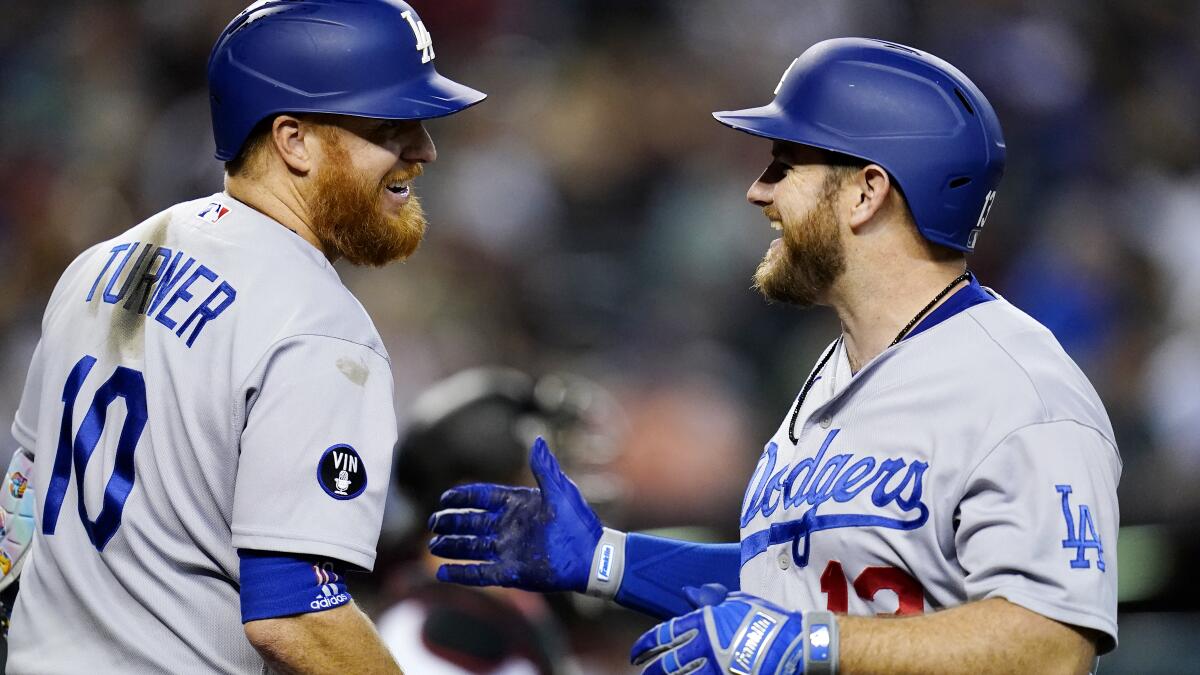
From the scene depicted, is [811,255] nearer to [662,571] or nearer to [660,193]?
[662,571]

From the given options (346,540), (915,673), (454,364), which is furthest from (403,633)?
(454,364)

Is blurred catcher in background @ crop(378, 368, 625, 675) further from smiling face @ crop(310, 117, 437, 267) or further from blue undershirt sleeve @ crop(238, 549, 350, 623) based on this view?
blue undershirt sleeve @ crop(238, 549, 350, 623)

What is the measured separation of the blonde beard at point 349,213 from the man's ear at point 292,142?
3cm

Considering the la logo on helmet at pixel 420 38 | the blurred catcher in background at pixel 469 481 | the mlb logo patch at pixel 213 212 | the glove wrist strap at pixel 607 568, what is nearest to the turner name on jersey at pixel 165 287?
the mlb logo patch at pixel 213 212

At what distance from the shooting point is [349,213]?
2.88m

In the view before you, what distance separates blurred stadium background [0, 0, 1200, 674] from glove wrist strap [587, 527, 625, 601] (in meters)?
3.07

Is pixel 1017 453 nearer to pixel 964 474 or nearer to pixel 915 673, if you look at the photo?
pixel 964 474

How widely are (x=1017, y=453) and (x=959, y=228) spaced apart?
2.02ft

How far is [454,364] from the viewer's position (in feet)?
22.6

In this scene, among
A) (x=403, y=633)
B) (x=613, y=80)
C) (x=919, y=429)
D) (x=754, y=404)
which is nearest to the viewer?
(x=919, y=429)

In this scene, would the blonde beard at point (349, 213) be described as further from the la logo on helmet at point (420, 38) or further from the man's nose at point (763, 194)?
the man's nose at point (763, 194)

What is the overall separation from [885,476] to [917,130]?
768 mm

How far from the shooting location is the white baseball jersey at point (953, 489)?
2500 mm

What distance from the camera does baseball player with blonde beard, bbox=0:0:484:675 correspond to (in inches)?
96.0
